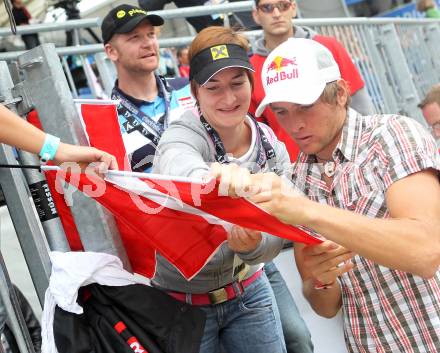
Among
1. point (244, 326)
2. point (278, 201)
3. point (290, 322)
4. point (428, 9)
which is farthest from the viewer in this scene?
point (428, 9)

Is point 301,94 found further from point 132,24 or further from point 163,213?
point 132,24

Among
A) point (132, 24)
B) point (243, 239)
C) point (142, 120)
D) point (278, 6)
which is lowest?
point (243, 239)

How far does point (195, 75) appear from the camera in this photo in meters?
2.92

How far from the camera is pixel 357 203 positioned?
8.03 feet

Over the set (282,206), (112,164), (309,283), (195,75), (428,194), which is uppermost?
(195,75)

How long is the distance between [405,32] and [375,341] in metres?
6.43

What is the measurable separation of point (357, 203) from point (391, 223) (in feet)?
1.10

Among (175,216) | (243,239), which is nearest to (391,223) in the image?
(243,239)

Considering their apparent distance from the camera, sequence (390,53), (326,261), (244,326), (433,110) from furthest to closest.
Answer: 1. (390,53)
2. (433,110)
3. (244,326)
4. (326,261)

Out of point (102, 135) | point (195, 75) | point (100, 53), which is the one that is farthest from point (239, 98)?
point (100, 53)

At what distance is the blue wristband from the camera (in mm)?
2467

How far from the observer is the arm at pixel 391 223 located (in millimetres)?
2061

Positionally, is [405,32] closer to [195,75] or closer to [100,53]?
[100,53]

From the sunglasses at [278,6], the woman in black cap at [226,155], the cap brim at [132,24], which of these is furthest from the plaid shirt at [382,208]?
the sunglasses at [278,6]
